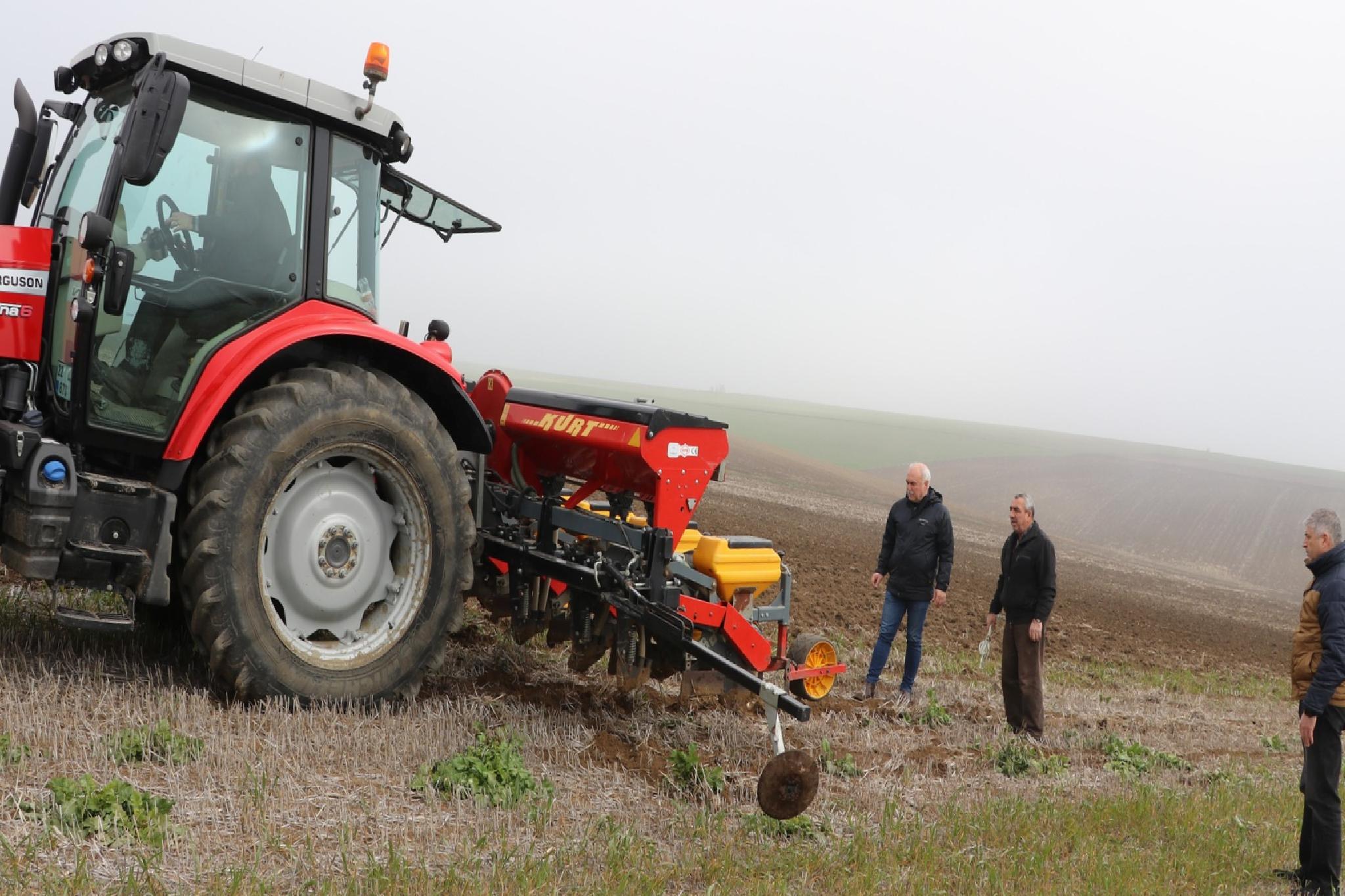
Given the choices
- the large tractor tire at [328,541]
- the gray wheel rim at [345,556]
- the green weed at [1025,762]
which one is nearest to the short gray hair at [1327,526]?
the green weed at [1025,762]

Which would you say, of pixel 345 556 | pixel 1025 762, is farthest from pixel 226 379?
pixel 1025 762

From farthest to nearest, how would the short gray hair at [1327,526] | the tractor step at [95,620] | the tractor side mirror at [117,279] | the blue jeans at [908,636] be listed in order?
the blue jeans at [908,636] < the short gray hair at [1327,526] < the tractor side mirror at [117,279] < the tractor step at [95,620]

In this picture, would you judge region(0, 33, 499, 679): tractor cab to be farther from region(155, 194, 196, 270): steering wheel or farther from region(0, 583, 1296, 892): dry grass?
region(0, 583, 1296, 892): dry grass

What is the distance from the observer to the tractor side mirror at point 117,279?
13.1 feet

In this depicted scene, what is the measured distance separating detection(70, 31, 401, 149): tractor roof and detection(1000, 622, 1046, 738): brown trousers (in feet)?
18.0

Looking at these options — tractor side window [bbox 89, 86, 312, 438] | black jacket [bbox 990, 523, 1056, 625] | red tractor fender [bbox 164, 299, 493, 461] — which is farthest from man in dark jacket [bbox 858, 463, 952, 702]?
tractor side window [bbox 89, 86, 312, 438]

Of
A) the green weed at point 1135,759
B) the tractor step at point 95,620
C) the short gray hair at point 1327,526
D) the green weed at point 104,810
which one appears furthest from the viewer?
the green weed at point 1135,759

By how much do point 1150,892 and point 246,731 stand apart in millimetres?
3728

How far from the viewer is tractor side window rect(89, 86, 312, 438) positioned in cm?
425

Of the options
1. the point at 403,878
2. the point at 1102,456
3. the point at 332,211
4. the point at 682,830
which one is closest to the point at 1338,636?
the point at 682,830

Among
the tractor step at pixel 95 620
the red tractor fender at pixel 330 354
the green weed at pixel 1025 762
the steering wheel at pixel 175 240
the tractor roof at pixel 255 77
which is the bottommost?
the green weed at pixel 1025 762

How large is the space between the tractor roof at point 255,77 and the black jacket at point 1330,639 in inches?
192

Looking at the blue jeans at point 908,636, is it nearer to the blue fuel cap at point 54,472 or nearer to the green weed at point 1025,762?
the green weed at point 1025,762

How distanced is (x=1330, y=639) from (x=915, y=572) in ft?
11.4
